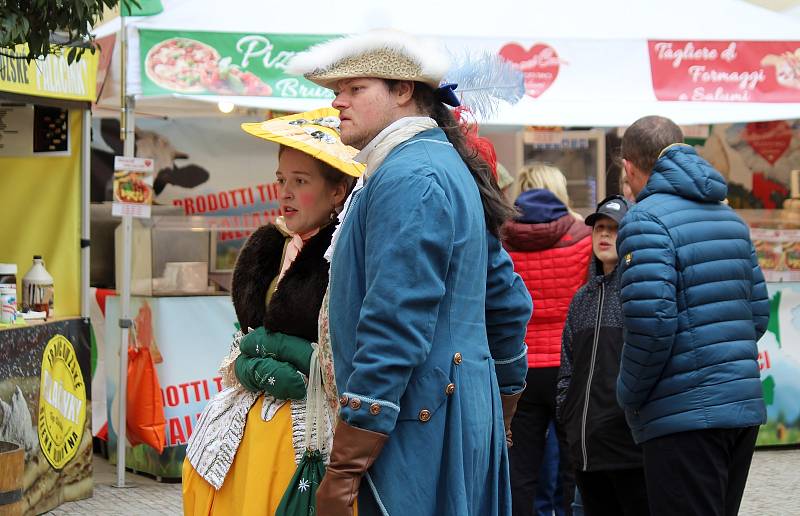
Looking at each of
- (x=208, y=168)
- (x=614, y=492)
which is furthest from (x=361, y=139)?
(x=208, y=168)

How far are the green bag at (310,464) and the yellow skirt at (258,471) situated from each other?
8cm

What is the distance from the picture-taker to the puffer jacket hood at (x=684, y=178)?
167 inches

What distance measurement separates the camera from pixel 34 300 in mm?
7047

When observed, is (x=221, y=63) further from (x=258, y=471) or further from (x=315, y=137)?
(x=258, y=471)

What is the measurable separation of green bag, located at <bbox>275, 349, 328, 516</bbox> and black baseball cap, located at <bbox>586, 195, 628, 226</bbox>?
7.31 ft

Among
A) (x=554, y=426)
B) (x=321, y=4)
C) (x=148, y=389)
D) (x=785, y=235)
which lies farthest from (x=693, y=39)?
(x=148, y=389)

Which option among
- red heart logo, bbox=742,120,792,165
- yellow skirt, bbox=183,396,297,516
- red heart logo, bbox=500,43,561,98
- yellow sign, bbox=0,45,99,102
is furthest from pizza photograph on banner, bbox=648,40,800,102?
yellow skirt, bbox=183,396,297,516

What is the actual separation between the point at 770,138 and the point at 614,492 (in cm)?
579

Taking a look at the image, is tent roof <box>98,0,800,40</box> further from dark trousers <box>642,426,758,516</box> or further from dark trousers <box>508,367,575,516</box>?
dark trousers <box>642,426,758,516</box>

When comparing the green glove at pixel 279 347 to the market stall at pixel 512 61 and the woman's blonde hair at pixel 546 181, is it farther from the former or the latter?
the market stall at pixel 512 61

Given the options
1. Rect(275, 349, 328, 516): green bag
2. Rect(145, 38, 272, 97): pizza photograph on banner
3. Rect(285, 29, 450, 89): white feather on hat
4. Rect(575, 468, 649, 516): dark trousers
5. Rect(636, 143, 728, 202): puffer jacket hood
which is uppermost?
Rect(145, 38, 272, 97): pizza photograph on banner

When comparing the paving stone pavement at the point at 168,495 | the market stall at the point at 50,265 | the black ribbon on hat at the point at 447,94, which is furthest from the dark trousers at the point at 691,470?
the market stall at the point at 50,265

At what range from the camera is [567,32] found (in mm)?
8219

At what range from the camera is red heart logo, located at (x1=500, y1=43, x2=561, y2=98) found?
26.2 ft
